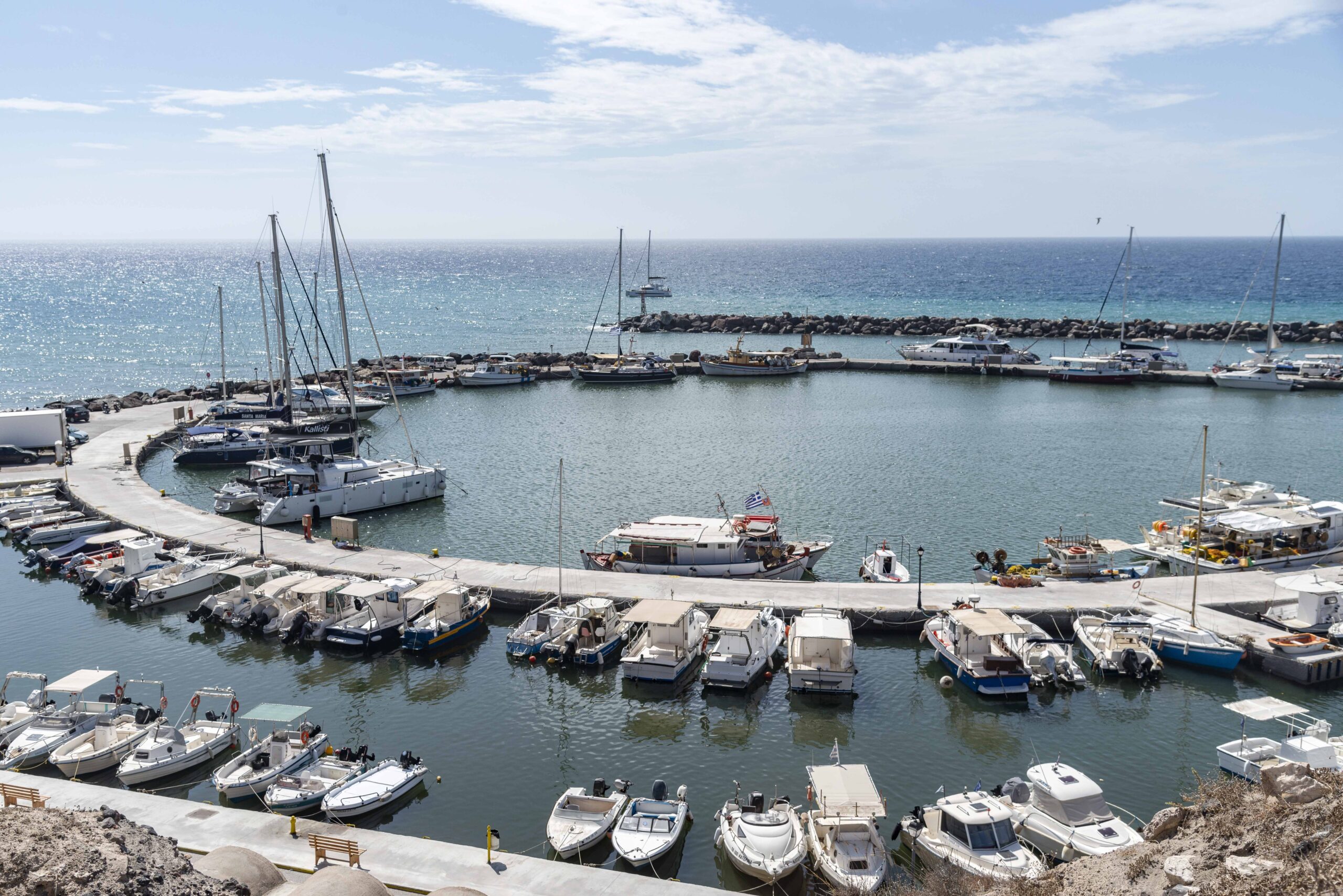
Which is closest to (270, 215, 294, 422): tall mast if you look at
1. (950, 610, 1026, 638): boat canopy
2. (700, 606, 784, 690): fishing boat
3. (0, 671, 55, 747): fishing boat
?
(0, 671, 55, 747): fishing boat

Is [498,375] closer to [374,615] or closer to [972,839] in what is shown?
[374,615]

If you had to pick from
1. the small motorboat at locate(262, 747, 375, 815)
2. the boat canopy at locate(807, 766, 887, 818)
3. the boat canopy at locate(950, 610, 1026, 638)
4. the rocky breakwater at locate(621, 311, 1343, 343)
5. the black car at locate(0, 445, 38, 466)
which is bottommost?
the small motorboat at locate(262, 747, 375, 815)

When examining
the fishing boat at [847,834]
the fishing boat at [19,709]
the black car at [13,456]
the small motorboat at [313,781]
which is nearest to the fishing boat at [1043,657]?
the fishing boat at [847,834]

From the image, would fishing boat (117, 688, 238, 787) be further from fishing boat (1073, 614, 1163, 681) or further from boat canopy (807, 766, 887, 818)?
fishing boat (1073, 614, 1163, 681)

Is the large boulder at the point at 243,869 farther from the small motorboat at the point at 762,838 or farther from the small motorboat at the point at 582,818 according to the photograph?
the small motorboat at the point at 762,838

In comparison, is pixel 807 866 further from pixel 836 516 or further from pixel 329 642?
pixel 836 516

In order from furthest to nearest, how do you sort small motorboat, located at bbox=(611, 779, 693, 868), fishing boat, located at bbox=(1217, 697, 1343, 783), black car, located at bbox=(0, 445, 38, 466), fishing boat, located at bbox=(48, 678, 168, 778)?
black car, located at bbox=(0, 445, 38, 466)
fishing boat, located at bbox=(48, 678, 168, 778)
fishing boat, located at bbox=(1217, 697, 1343, 783)
small motorboat, located at bbox=(611, 779, 693, 868)

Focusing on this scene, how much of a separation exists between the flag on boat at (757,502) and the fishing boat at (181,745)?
23.1 meters

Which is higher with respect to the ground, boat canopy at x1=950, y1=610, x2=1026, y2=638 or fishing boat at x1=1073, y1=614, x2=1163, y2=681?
boat canopy at x1=950, y1=610, x2=1026, y2=638

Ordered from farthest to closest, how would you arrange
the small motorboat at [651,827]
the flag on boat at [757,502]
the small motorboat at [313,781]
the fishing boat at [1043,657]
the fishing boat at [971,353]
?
the fishing boat at [971,353] < the flag on boat at [757,502] < the fishing boat at [1043,657] < the small motorboat at [313,781] < the small motorboat at [651,827]

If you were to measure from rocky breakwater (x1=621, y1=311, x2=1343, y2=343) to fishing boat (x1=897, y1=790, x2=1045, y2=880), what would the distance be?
368 ft

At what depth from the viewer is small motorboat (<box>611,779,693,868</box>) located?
24.0 metres

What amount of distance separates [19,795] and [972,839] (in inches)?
922

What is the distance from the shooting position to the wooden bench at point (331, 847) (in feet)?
73.7
